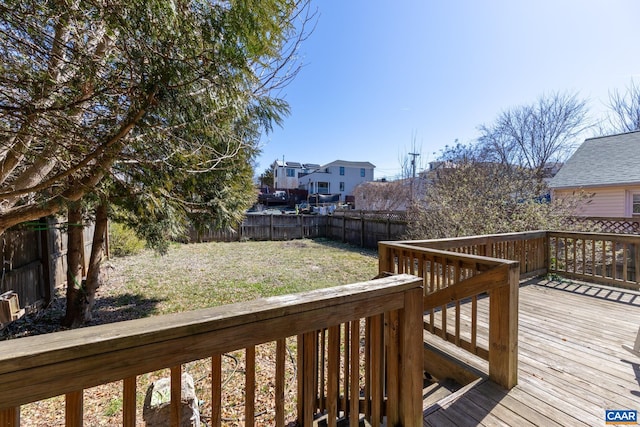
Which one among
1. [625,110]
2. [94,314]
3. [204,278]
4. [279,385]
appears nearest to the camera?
[279,385]

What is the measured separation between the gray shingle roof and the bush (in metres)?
15.8

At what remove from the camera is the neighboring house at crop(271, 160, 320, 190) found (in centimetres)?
3847

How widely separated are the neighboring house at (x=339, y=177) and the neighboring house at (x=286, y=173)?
552 cm

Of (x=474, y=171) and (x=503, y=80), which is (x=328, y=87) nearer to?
(x=474, y=171)

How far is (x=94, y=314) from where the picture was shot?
5145mm

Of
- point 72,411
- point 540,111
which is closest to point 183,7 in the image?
point 72,411

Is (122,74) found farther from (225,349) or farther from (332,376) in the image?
(332,376)

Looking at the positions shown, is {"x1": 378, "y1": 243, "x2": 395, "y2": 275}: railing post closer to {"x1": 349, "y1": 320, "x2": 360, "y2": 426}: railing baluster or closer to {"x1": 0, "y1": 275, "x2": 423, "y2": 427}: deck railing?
{"x1": 0, "y1": 275, "x2": 423, "y2": 427}: deck railing

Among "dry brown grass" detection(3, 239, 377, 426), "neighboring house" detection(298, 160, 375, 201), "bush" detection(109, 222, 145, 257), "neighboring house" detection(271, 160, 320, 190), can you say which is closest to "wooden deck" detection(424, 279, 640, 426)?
"dry brown grass" detection(3, 239, 377, 426)

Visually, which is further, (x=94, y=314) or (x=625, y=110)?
(x=625, y=110)

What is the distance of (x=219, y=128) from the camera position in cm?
236

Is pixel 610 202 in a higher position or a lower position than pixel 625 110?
lower

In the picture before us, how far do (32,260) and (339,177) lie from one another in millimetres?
29361

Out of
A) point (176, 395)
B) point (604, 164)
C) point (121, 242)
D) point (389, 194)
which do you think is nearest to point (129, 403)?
point (176, 395)
